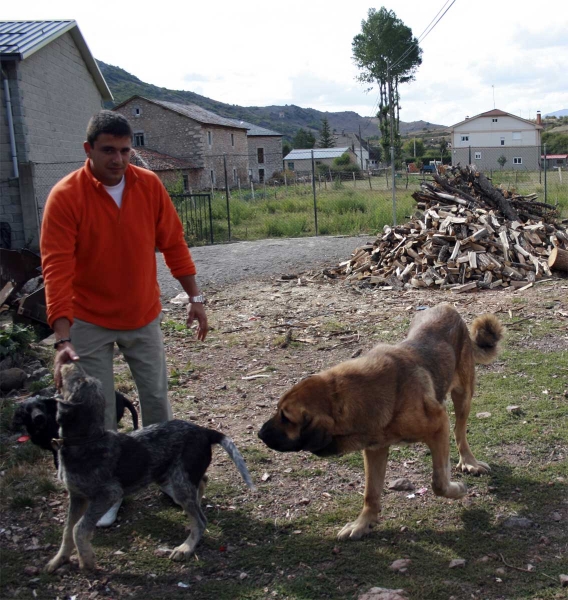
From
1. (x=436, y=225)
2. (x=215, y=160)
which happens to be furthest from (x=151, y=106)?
(x=436, y=225)

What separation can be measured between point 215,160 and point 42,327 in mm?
45387

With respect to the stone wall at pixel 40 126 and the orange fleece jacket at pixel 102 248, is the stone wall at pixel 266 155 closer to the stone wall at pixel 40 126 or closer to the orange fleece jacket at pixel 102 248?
the stone wall at pixel 40 126

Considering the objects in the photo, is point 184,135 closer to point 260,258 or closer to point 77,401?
point 260,258

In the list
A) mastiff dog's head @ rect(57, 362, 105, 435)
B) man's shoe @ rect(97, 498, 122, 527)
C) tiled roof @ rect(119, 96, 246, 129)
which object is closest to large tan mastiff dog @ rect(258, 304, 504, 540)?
mastiff dog's head @ rect(57, 362, 105, 435)

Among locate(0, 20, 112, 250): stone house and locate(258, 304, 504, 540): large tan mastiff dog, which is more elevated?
locate(0, 20, 112, 250): stone house

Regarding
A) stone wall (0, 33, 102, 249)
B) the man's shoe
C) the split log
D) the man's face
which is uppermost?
stone wall (0, 33, 102, 249)

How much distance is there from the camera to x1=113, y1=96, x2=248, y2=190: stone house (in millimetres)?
50656

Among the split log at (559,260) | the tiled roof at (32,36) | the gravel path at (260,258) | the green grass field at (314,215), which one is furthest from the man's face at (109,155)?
the green grass field at (314,215)

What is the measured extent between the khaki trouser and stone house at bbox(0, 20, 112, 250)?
11.9 m

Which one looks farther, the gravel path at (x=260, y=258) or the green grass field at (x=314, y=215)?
the green grass field at (x=314, y=215)

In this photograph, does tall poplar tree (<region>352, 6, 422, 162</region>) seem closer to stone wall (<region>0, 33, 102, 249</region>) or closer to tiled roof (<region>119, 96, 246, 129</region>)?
tiled roof (<region>119, 96, 246, 129</region>)

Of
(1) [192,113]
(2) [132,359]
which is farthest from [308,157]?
(2) [132,359]

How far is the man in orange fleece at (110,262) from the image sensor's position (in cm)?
367

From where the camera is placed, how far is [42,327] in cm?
895
